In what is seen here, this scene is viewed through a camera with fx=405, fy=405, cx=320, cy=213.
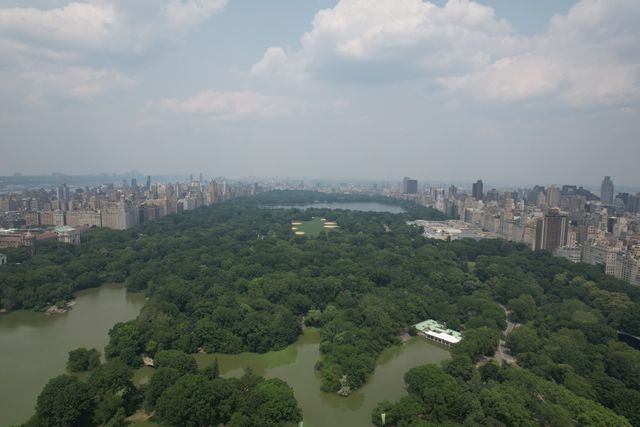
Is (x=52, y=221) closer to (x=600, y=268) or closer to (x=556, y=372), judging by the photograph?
(x=556, y=372)

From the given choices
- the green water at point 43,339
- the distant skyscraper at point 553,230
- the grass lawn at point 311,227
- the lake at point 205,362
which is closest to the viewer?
the lake at point 205,362

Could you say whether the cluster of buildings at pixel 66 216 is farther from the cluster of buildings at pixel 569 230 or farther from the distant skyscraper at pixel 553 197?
the distant skyscraper at pixel 553 197

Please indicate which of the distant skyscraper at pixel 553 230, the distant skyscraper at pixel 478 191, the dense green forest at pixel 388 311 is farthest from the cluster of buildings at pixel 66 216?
the distant skyscraper at pixel 478 191

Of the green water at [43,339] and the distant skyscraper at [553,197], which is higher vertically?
the distant skyscraper at [553,197]

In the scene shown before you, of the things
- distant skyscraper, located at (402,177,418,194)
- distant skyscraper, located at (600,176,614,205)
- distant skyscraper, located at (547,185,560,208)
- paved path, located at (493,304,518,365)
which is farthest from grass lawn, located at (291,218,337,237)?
distant skyscraper, located at (402,177,418,194)

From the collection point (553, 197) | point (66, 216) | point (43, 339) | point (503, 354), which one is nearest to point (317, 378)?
point (503, 354)

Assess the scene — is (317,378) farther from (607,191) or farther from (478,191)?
(607,191)

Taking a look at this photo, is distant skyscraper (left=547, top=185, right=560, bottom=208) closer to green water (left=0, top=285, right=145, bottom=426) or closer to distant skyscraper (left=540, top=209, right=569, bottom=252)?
distant skyscraper (left=540, top=209, right=569, bottom=252)
